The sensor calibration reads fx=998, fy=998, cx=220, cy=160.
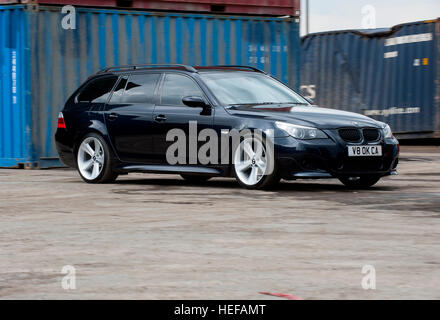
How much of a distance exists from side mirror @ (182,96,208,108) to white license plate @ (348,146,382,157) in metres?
1.96

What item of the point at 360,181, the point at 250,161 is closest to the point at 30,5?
the point at 250,161

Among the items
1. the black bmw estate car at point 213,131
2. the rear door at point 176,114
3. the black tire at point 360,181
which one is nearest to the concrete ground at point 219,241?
the black tire at point 360,181

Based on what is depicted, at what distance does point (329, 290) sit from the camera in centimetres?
562

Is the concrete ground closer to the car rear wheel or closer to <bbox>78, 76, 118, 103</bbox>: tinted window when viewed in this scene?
the car rear wheel

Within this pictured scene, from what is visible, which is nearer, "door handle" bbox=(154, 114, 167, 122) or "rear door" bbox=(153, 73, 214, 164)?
"rear door" bbox=(153, 73, 214, 164)

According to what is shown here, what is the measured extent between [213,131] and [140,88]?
5.32ft

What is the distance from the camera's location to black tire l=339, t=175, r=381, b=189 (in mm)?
12299

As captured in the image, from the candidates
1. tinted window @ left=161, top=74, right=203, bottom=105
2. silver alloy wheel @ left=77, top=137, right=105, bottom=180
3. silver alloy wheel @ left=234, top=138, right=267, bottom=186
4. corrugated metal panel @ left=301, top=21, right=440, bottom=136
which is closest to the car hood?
silver alloy wheel @ left=234, top=138, right=267, bottom=186

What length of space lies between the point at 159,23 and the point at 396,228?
10.6 meters

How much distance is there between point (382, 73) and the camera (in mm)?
26453

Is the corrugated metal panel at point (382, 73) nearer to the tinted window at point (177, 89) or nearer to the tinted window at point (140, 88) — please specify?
the tinted window at point (140, 88)
